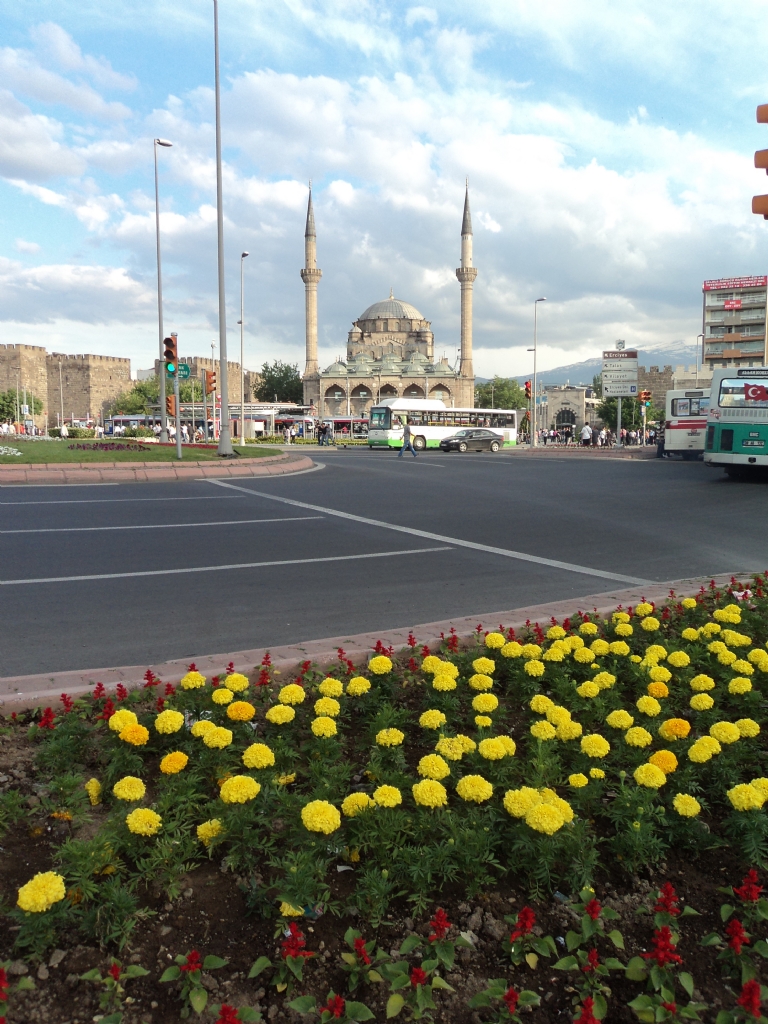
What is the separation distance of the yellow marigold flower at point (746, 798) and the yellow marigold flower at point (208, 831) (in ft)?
5.03

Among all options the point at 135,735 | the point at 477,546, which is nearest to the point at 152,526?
the point at 477,546

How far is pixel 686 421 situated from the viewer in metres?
29.2

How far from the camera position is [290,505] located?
11.9m

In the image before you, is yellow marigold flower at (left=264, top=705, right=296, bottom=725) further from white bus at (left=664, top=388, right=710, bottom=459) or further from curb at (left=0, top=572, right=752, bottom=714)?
white bus at (left=664, top=388, right=710, bottom=459)

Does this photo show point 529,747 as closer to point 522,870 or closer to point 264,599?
point 522,870

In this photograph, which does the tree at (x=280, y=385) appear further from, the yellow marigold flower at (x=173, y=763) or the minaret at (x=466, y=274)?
the yellow marigold flower at (x=173, y=763)

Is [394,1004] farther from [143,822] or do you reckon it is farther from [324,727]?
[324,727]

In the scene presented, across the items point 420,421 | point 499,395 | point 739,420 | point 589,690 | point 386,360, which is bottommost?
point 589,690

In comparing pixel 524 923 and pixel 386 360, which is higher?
pixel 386 360

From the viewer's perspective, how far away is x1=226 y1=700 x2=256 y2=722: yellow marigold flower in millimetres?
2859

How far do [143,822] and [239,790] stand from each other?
0.92 feet

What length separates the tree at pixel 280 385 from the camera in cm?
11281

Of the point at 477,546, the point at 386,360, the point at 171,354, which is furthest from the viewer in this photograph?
the point at 386,360

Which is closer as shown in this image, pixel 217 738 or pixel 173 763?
pixel 173 763
